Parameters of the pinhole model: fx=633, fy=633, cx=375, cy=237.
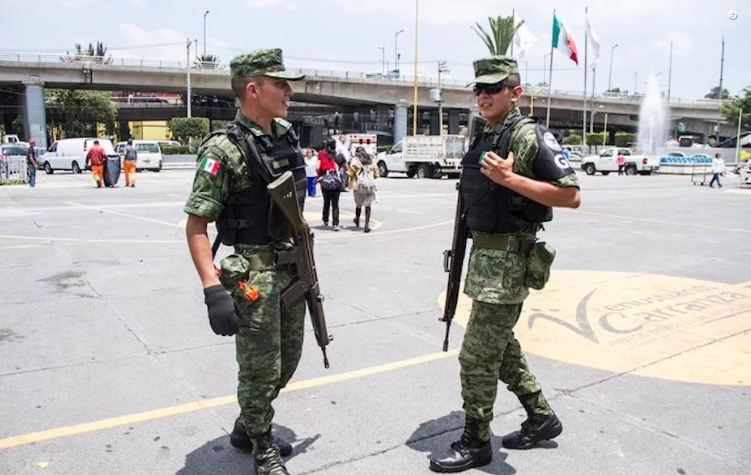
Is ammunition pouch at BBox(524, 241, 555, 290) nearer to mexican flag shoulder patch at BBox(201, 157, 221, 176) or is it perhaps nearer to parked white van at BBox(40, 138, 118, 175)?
mexican flag shoulder patch at BBox(201, 157, 221, 176)

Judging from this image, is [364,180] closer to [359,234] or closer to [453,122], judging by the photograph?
[359,234]

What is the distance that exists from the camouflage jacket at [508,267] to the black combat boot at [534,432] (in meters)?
0.75

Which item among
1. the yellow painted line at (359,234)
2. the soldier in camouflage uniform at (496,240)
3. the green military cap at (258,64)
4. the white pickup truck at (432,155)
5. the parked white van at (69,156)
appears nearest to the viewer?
A: the green military cap at (258,64)

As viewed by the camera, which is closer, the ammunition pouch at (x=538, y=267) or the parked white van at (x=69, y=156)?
the ammunition pouch at (x=538, y=267)

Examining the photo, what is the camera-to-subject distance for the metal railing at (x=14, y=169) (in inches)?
920

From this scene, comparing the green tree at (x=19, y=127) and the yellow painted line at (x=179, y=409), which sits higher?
the green tree at (x=19, y=127)

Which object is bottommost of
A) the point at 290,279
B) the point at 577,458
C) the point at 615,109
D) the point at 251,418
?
the point at 577,458

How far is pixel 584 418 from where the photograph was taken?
3795 millimetres

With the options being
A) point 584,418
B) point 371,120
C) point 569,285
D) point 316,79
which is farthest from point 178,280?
point 371,120

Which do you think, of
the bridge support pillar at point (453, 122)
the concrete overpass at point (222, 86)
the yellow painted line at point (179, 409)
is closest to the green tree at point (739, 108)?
the concrete overpass at point (222, 86)

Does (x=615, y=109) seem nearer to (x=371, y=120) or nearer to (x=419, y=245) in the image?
(x=371, y=120)

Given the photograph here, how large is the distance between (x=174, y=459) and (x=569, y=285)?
516cm

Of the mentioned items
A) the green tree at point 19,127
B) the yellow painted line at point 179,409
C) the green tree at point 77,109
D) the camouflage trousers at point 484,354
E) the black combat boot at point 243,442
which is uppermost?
the green tree at point 77,109

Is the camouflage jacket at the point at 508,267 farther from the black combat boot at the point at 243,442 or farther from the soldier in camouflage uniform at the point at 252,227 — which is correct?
the black combat boot at the point at 243,442
